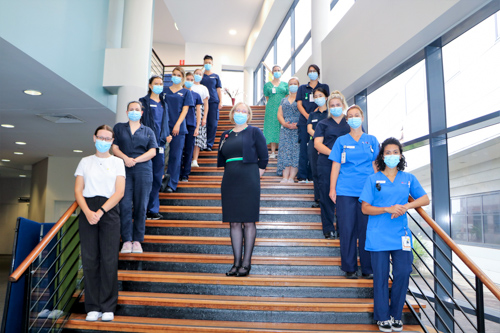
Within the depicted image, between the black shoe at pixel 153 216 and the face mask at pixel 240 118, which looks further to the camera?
the black shoe at pixel 153 216

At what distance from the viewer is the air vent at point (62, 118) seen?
723 centimetres

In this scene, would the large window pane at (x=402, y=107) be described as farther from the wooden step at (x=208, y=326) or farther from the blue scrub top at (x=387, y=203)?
the wooden step at (x=208, y=326)

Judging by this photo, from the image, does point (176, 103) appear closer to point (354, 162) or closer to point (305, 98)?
point (305, 98)

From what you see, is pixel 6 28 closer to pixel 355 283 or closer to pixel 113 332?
pixel 113 332

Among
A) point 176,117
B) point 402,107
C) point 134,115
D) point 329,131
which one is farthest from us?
point 176,117

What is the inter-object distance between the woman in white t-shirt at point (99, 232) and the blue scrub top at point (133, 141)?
0.64m

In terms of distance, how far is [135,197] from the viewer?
383 cm

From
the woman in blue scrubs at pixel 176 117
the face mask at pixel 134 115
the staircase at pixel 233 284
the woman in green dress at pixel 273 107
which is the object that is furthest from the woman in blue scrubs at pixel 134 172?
the woman in green dress at pixel 273 107

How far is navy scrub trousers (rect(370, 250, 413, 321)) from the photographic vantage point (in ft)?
9.55

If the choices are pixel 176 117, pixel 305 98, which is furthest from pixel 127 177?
pixel 305 98

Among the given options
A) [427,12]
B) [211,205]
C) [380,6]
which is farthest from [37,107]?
[427,12]

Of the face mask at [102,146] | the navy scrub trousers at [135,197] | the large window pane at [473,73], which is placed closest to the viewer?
the face mask at [102,146]

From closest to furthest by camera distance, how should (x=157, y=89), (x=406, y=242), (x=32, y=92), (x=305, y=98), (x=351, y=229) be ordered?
1. (x=406, y=242)
2. (x=351, y=229)
3. (x=157, y=89)
4. (x=305, y=98)
5. (x=32, y=92)

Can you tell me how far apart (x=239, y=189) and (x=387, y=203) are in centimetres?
121
